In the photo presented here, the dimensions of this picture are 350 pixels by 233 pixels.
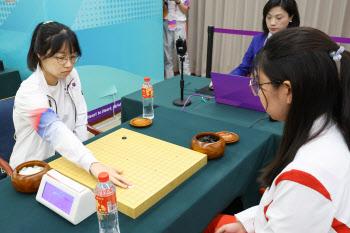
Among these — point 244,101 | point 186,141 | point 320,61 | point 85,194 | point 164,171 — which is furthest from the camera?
point 244,101

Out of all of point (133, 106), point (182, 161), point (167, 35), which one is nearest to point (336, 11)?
point (167, 35)

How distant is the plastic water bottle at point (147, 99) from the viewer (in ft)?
5.16

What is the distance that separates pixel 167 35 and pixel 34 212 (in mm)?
3491

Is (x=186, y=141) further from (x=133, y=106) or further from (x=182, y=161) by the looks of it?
(x=133, y=106)

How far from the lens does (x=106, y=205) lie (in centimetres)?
78

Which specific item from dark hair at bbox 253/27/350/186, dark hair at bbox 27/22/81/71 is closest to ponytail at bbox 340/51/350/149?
dark hair at bbox 253/27/350/186

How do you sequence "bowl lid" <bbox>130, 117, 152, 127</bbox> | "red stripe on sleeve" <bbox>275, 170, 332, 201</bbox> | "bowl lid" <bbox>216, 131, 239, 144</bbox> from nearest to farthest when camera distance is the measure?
"red stripe on sleeve" <bbox>275, 170, 332, 201</bbox>
"bowl lid" <bbox>216, 131, 239, 144</bbox>
"bowl lid" <bbox>130, 117, 152, 127</bbox>

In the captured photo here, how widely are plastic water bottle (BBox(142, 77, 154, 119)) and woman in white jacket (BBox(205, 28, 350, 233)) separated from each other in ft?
2.79

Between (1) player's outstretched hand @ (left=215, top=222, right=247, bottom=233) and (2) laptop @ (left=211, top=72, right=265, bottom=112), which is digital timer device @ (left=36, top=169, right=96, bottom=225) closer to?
(1) player's outstretched hand @ (left=215, top=222, right=247, bottom=233)

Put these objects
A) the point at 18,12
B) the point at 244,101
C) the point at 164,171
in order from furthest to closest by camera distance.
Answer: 1. the point at 18,12
2. the point at 244,101
3. the point at 164,171

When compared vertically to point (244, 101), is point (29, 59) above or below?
above

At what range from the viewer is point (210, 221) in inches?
42.1

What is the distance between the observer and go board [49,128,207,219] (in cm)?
92

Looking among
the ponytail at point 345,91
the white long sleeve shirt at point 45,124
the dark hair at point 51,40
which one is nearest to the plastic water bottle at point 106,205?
the white long sleeve shirt at point 45,124
